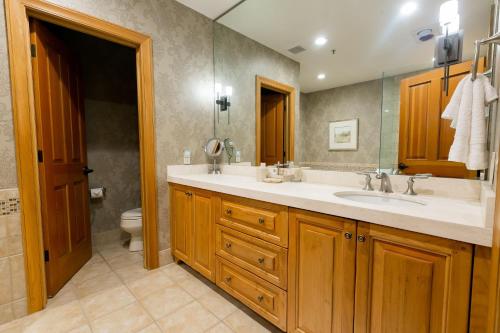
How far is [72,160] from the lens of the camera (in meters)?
1.99

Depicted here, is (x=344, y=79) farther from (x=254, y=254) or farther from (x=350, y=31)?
(x=254, y=254)

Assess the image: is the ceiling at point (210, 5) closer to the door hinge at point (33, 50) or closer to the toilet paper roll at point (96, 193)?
the door hinge at point (33, 50)

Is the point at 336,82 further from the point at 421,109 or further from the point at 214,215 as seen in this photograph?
the point at 214,215

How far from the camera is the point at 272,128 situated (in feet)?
6.82

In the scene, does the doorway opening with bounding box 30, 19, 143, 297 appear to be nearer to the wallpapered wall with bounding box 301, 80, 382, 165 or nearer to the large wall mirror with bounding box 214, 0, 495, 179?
the large wall mirror with bounding box 214, 0, 495, 179

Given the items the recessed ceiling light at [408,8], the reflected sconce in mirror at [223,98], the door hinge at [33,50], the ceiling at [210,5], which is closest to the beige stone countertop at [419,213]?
the recessed ceiling light at [408,8]

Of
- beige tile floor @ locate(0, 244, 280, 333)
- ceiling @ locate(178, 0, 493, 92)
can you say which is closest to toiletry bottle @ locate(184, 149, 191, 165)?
beige tile floor @ locate(0, 244, 280, 333)

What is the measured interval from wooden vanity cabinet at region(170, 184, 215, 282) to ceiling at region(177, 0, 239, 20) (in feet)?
5.70

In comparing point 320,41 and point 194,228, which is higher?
point 320,41

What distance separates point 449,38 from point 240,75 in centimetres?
168

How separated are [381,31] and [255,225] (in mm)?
1451

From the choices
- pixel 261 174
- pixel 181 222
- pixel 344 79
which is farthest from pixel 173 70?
pixel 344 79

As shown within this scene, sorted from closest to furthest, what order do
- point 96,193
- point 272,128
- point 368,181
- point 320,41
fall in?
point 368,181 → point 320,41 → point 272,128 → point 96,193

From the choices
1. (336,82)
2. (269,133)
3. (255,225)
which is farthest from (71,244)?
(336,82)
